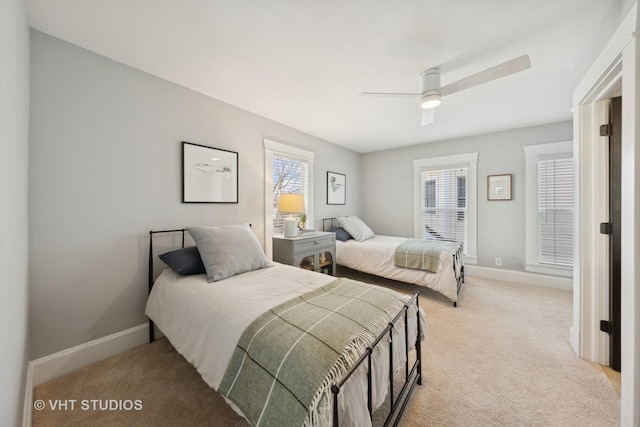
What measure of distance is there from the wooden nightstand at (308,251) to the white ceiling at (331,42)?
5.47 ft

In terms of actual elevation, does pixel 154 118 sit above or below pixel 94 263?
above

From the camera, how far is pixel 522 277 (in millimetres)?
3709

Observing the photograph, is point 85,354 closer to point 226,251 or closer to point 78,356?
point 78,356

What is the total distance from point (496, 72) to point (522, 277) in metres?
3.39

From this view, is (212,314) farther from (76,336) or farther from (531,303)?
(531,303)

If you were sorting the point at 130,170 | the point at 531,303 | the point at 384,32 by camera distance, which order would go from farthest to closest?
the point at 531,303 < the point at 130,170 < the point at 384,32

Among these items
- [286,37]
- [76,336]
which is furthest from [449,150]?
[76,336]

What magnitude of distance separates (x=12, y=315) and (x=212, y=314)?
0.82m

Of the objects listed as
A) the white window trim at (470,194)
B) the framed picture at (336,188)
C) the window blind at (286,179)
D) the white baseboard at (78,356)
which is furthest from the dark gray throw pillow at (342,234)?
the white baseboard at (78,356)

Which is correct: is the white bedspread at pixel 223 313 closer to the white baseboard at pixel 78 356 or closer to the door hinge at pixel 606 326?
the white baseboard at pixel 78 356

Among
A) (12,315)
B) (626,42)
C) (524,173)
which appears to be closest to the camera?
(12,315)

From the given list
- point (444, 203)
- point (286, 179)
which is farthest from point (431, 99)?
point (444, 203)

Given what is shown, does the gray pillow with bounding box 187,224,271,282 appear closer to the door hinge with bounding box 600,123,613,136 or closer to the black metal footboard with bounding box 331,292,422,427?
the black metal footboard with bounding box 331,292,422,427

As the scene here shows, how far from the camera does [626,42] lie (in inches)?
48.1
